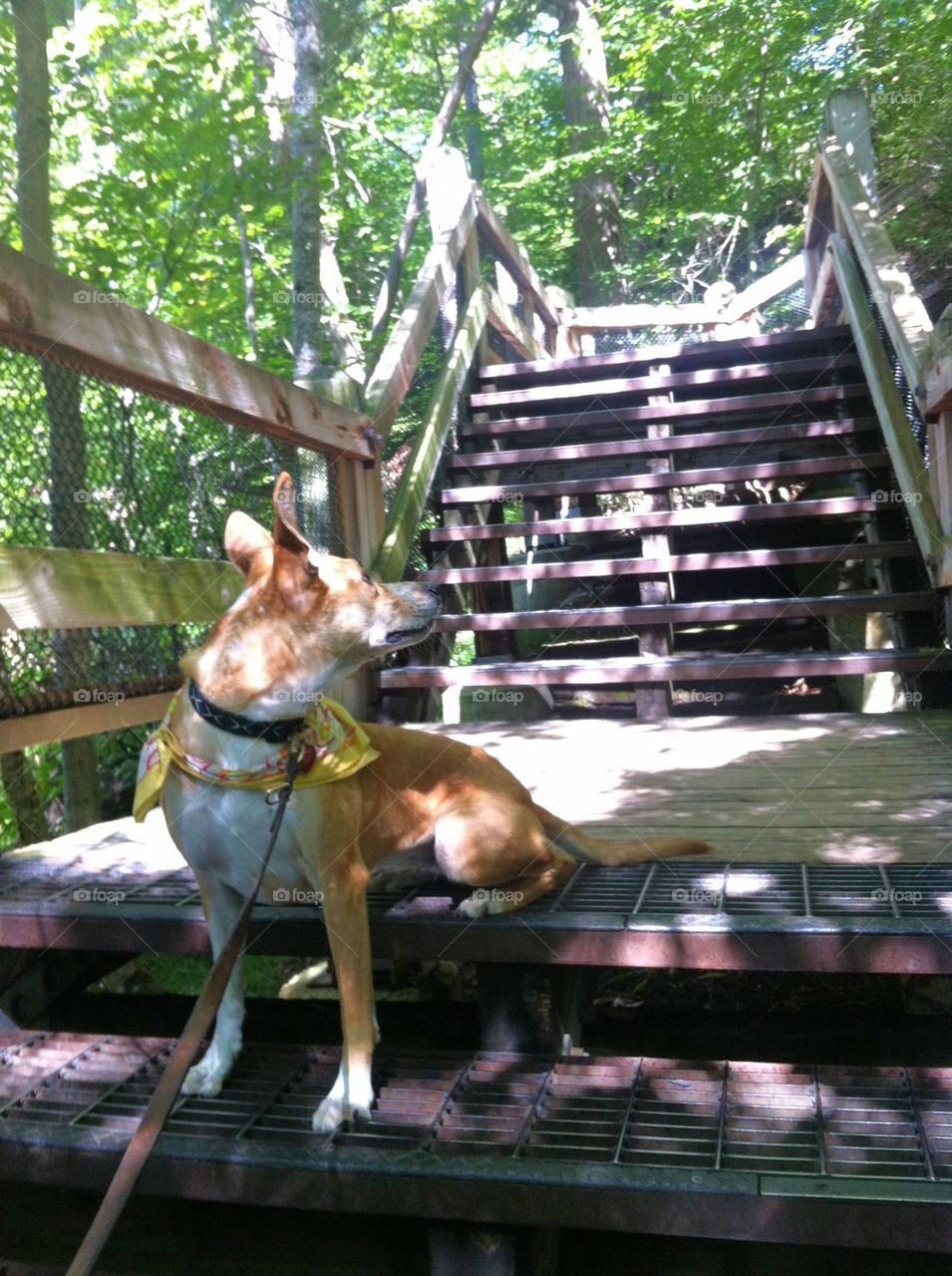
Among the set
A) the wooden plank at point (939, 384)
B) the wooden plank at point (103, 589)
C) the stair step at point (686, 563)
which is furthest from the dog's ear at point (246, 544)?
the stair step at point (686, 563)

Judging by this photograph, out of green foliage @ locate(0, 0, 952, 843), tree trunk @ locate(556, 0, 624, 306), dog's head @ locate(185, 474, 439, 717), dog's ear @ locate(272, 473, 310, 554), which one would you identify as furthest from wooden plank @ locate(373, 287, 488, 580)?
tree trunk @ locate(556, 0, 624, 306)

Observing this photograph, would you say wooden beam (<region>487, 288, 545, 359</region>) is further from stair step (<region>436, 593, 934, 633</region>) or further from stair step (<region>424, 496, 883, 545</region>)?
stair step (<region>436, 593, 934, 633</region>)

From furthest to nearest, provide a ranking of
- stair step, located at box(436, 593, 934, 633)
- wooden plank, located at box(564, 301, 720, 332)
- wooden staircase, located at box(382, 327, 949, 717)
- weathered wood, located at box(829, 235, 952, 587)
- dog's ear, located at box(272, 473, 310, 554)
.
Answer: wooden plank, located at box(564, 301, 720, 332) → wooden staircase, located at box(382, 327, 949, 717) → stair step, located at box(436, 593, 934, 633) → weathered wood, located at box(829, 235, 952, 587) → dog's ear, located at box(272, 473, 310, 554)

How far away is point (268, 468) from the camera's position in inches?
172

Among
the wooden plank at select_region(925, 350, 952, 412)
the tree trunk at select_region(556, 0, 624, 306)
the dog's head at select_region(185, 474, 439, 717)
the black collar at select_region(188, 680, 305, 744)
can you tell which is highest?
the tree trunk at select_region(556, 0, 624, 306)

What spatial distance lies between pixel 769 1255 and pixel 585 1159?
59cm

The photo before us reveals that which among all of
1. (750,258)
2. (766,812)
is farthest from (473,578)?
(750,258)

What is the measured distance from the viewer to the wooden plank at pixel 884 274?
4789 millimetres

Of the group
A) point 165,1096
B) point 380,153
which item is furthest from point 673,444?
point 380,153

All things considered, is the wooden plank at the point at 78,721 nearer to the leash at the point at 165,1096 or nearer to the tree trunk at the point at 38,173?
the leash at the point at 165,1096

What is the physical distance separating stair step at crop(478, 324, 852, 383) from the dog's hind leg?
5794 millimetres

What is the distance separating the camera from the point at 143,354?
323 cm

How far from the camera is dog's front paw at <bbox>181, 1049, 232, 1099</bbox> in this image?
91.0 inches

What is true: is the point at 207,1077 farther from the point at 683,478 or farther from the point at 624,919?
the point at 683,478
